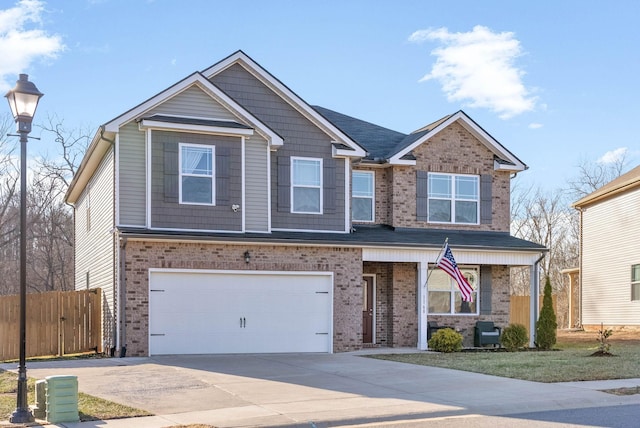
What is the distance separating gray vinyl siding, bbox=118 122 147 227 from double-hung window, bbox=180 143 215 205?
962 mm

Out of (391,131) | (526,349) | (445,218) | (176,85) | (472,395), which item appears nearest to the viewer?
(472,395)

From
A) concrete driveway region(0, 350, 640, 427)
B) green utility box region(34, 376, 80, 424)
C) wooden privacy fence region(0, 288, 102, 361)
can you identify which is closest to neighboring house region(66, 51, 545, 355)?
wooden privacy fence region(0, 288, 102, 361)

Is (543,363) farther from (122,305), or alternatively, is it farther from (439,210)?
(122,305)

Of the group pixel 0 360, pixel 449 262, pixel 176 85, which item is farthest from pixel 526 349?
pixel 0 360

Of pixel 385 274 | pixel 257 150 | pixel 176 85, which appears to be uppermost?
pixel 176 85

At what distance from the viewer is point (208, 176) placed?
20203 mm

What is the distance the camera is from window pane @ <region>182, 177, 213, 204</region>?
2002 centimetres

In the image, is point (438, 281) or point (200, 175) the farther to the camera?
point (438, 281)

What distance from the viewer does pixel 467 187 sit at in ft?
81.7

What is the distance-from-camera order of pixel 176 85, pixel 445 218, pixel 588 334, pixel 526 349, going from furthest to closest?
1. pixel 588 334
2. pixel 445 218
3. pixel 526 349
4. pixel 176 85

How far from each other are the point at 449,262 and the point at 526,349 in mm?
4333

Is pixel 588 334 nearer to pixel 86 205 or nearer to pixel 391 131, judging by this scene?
pixel 391 131

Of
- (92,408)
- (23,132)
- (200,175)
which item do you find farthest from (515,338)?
(23,132)

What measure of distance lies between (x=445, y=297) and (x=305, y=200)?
5606mm
